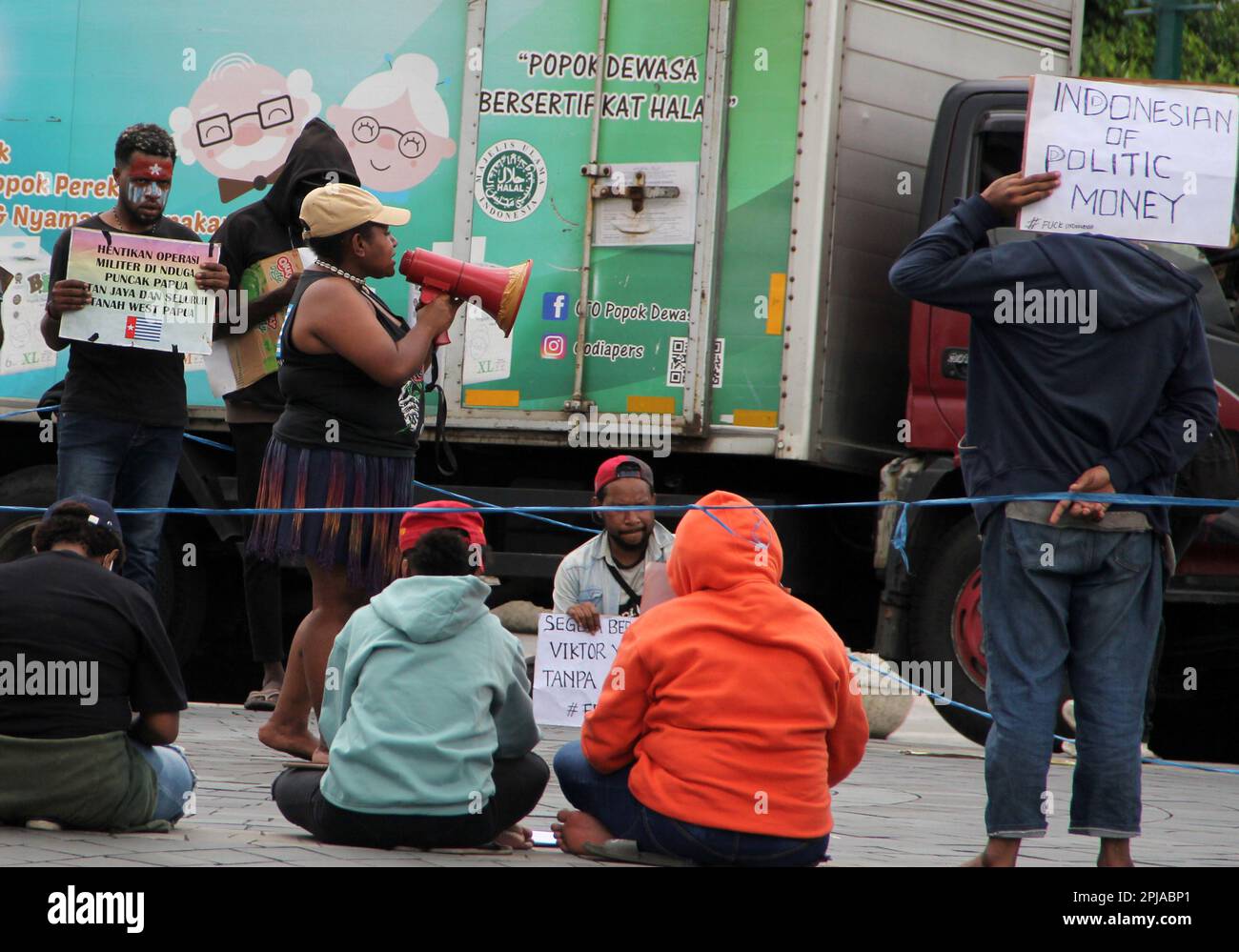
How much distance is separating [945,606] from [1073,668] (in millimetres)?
3382

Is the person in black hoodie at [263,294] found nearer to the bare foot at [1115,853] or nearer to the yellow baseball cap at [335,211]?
the yellow baseball cap at [335,211]

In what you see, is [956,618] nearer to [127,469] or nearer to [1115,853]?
[1115,853]

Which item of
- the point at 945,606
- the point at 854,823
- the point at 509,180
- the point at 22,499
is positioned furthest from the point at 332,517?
the point at 22,499

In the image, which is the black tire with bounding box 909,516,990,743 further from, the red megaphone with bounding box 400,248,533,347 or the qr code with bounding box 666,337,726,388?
the red megaphone with bounding box 400,248,533,347

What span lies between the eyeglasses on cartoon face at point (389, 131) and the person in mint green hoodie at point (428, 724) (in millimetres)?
4001

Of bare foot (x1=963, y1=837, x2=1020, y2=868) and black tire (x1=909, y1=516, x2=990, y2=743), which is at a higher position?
black tire (x1=909, y1=516, x2=990, y2=743)

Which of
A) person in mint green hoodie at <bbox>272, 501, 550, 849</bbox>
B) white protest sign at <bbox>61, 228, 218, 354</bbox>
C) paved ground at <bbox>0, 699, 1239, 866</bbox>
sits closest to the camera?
paved ground at <bbox>0, 699, 1239, 866</bbox>

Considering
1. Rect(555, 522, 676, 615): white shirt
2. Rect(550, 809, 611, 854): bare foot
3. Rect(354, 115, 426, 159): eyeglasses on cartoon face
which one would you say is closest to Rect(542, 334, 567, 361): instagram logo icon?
Rect(354, 115, 426, 159): eyeglasses on cartoon face

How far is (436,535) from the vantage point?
4.57 meters

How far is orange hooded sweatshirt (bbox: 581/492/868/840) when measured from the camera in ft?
13.7

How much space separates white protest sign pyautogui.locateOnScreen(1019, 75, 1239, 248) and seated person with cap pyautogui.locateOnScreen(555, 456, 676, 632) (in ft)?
9.00

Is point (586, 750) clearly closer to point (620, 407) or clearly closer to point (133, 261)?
point (133, 261)

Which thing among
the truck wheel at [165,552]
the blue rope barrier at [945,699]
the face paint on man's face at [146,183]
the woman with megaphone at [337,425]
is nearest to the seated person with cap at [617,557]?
the blue rope barrier at [945,699]

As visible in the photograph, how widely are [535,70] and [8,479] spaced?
10.4 feet
